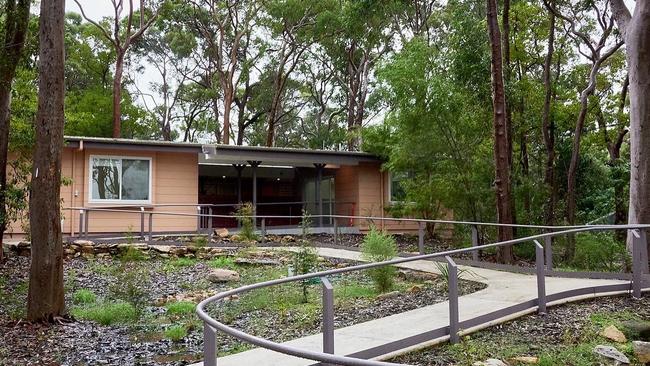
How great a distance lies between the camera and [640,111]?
35.8 feet

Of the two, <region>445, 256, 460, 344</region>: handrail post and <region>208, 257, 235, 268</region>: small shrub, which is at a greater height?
<region>445, 256, 460, 344</region>: handrail post

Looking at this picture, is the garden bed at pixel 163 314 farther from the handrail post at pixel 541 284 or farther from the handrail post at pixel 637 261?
the handrail post at pixel 637 261

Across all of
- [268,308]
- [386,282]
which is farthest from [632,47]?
[268,308]

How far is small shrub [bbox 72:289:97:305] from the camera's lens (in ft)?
28.9

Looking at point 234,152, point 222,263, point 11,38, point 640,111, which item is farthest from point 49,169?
point 234,152

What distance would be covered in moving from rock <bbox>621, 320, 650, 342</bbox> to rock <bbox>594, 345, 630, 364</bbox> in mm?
739

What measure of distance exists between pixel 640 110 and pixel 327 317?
8.95 m

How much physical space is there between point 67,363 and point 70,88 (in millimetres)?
28799

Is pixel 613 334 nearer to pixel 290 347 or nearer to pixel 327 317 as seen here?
pixel 327 317

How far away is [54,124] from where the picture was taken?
25.2ft

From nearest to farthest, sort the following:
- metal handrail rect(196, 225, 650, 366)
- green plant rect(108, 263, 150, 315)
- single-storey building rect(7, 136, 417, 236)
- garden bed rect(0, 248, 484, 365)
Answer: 1. metal handrail rect(196, 225, 650, 366)
2. garden bed rect(0, 248, 484, 365)
3. green plant rect(108, 263, 150, 315)
4. single-storey building rect(7, 136, 417, 236)

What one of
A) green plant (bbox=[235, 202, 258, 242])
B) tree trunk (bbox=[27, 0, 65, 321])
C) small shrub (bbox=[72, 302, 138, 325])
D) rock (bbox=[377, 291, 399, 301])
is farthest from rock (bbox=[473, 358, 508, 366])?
green plant (bbox=[235, 202, 258, 242])

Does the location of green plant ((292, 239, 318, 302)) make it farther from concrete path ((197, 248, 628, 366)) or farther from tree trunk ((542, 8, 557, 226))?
tree trunk ((542, 8, 557, 226))

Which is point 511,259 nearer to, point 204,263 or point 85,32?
point 204,263
